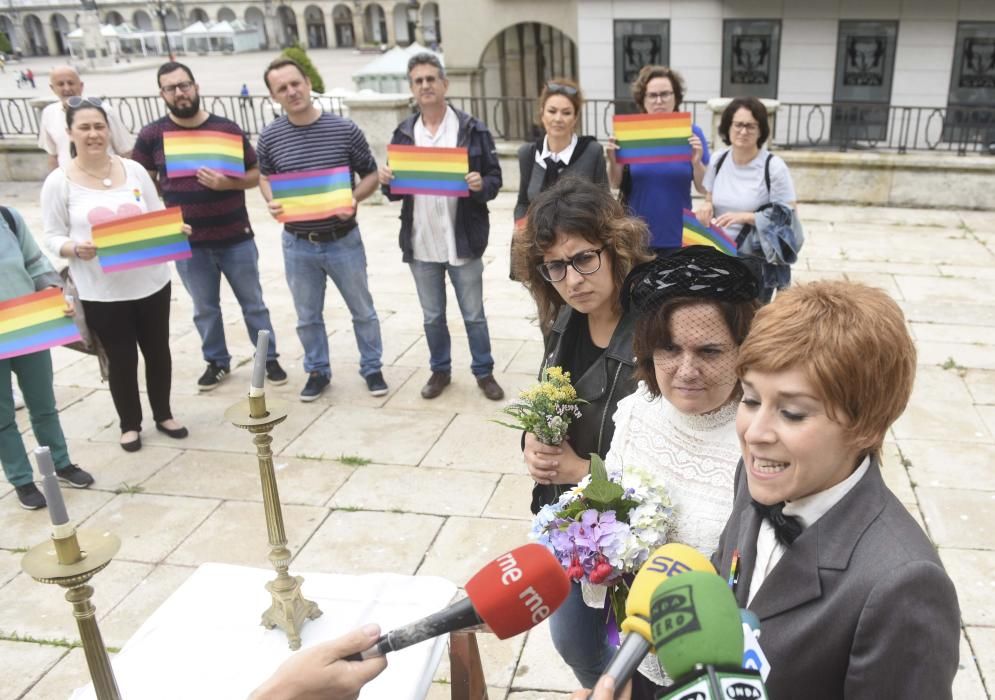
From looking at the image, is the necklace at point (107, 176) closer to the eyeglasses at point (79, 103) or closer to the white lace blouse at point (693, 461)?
the eyeglasses at point (79, 103)

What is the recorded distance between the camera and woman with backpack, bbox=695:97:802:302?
5441 mm

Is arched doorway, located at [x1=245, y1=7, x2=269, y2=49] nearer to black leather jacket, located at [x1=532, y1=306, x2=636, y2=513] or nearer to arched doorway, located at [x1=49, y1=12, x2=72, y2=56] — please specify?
arched doorway, located at [x1=49, y1=12, x2=72, y2=56]

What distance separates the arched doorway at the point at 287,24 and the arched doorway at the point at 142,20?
12.4 metres

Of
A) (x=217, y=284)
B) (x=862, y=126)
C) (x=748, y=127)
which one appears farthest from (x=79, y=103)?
(x=862, y=126)

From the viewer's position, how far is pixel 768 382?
64.0 inches

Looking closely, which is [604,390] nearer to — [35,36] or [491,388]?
[491,388]

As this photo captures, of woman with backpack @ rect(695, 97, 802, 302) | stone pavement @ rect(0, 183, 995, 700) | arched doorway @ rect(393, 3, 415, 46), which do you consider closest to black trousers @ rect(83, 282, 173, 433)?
stone pavement @ rect(0, 183, 995, 700)

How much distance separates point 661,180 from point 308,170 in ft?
8.26

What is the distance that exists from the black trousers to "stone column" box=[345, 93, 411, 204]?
7019 millimetres

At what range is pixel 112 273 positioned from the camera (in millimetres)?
5406

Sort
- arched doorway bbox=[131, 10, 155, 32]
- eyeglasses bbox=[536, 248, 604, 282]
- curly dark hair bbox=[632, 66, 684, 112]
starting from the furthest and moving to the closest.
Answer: arched doorway bbox=[131, 10, 155, 32] < curly dark hair bbox=[632, 66, 684, 112] < eyeglasses bbox=[536, 248, 604, 282]

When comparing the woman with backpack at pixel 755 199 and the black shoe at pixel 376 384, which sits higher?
the woman with backpack at pixel 755 199

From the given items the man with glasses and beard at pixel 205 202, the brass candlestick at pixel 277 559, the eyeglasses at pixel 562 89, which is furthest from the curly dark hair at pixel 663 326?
the man with glasses and beard at pixel 205 202

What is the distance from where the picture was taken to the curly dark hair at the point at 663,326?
222 centimetres
